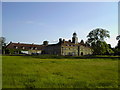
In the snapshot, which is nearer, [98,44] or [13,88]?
[13,88]

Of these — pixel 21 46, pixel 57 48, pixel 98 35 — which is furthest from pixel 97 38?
pixel 21 46

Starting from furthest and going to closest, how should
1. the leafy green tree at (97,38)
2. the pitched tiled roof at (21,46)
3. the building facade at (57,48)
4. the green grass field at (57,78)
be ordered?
1. the pitched tiled roof at (21,46)
2. the building facade at (57,48)
3. the leafy green tree at (97,38)
4. the green grass field at (57,78)

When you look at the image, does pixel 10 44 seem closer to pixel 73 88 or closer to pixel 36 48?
pixel 36 48

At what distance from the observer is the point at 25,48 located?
98.4m

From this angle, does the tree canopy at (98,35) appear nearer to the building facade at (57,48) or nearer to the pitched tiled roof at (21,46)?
the building facade at (57,48)

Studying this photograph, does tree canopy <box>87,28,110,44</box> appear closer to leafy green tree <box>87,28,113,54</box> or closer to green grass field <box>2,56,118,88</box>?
leafy green tree <box>87,28,113,54</box>

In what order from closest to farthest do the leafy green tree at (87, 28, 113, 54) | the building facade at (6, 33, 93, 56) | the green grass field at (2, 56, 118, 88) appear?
1. the green grass field at (2, 56, 118, 88)
2. the leafy green tree at (87, 28, 113, 54)
3. the building facade at (6, 33, 93, 56)

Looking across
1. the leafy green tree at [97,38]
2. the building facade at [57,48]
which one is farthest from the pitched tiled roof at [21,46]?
the leafy green tree at [97,38]

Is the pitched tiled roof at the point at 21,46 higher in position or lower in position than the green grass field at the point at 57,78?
higher

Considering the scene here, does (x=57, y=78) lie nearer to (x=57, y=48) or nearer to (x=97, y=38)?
(x=97, y=38)

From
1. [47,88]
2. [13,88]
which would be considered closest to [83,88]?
[47,88]

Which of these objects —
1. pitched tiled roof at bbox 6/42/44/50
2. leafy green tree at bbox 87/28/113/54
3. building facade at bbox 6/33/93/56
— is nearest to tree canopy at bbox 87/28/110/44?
leafy green tree at bbox 87/28/113/54

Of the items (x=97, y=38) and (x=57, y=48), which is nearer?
(x=97, y=38)

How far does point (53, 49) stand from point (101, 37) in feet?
129
